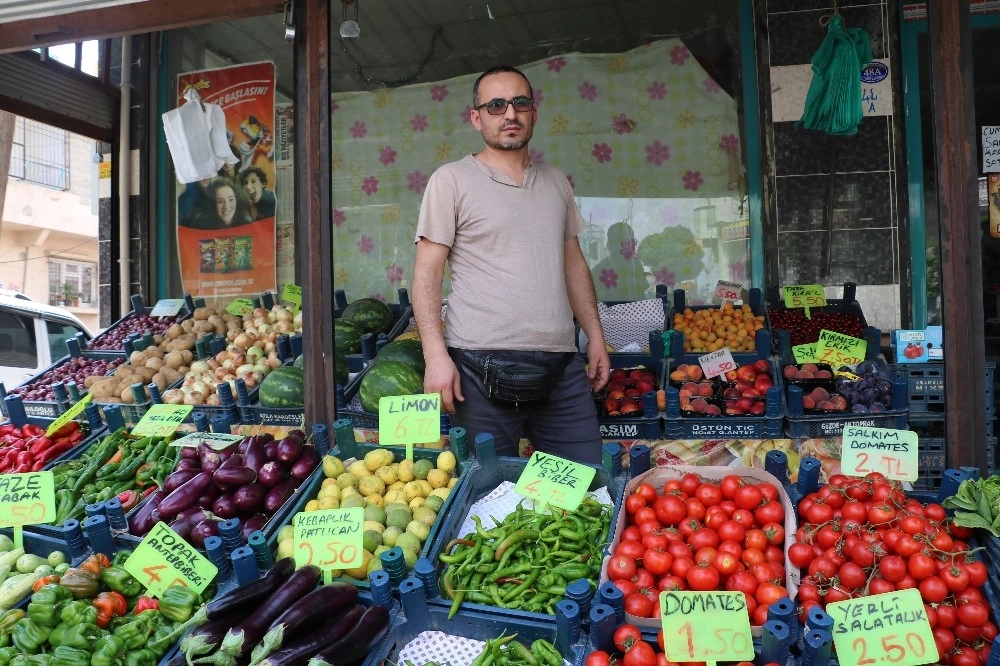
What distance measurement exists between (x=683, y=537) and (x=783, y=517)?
1.09 feet

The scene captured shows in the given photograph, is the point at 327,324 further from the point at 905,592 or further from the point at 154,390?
the point at 905,592

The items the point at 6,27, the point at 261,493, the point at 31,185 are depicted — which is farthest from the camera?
the point at 31,185

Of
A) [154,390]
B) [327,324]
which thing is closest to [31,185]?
[154,390]

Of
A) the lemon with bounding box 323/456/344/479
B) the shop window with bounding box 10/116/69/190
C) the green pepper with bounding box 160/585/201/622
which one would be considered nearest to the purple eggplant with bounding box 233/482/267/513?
the lemon with bounding box 323/456/344/479

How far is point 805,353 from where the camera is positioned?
156 inches

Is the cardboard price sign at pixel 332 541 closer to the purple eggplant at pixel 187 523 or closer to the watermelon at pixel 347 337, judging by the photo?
the purple eggplant at pixel 187 523

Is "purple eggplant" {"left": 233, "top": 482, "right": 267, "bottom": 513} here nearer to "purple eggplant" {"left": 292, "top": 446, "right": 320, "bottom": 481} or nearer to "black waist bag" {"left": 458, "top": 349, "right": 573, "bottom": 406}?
"purple eggplant" {"left": 292, "top": 446, "right": 320, "bottom": 481}

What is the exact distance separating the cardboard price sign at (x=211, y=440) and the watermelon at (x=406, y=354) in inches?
44.7

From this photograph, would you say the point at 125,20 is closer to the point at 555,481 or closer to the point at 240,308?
the point at 555,481

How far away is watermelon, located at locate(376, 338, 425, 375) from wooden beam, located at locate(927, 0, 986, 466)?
8.68ft

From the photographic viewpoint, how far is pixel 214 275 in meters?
7.13

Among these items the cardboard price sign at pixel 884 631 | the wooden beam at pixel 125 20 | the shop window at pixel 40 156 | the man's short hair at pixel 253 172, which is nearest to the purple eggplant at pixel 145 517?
the wooden beam at pixel 125 20

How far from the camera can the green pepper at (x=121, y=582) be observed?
7.54ft

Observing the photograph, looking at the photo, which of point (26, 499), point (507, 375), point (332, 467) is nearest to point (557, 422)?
point (507, 375)
